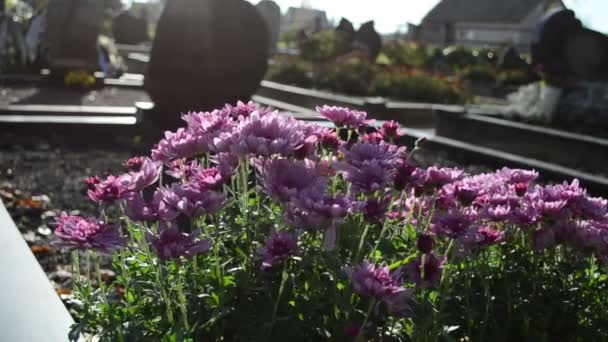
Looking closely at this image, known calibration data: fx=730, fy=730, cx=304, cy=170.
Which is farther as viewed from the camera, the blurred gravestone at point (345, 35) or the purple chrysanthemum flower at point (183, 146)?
the blurred gravestone at point (345, 35)

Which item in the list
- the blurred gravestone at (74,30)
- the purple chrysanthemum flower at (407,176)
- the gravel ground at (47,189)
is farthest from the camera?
the blurred gravestone at (74,30)

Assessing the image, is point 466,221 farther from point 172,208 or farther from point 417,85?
point 417,85

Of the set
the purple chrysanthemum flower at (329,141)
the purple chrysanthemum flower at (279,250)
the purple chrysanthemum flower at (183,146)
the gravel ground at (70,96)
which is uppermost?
the purple chrysanthemum flower at (329,141)

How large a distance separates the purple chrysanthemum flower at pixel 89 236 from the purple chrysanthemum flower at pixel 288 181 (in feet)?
1.10

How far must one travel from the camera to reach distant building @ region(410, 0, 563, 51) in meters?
61.7

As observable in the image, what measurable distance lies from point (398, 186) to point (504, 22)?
6441cm

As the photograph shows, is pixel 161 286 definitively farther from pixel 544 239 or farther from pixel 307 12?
pixel 307 12

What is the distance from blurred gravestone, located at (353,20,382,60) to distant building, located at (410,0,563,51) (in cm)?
3648

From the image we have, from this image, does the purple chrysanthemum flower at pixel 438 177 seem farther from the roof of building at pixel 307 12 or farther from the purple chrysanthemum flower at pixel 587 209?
the roof of building at pixel 307 12

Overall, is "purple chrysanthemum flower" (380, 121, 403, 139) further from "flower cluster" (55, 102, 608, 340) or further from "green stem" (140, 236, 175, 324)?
"green stem" (140, 236, 175, 324)

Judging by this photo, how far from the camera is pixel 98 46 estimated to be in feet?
52.2

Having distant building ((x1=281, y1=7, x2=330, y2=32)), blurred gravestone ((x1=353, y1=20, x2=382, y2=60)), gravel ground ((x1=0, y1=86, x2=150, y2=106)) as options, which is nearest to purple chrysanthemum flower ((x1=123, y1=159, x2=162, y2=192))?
gravel ground ((x1=0, y1=86, x2=150, y2=106))

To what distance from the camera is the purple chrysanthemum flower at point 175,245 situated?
148cm

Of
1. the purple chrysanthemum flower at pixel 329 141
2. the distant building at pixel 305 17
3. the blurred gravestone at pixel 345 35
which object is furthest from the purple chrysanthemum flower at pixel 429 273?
the distant building at pixel 305 17
